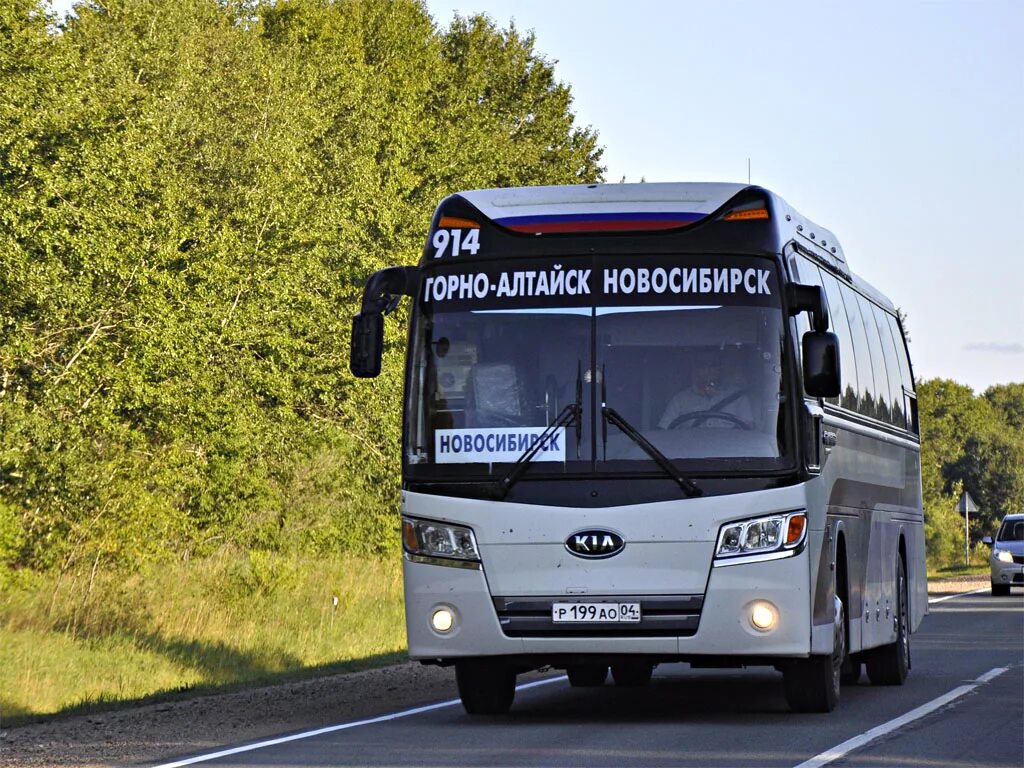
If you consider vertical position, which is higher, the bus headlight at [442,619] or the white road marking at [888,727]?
the bus headlight at [442,619]

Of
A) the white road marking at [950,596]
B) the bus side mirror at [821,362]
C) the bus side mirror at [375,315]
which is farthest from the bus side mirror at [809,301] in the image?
the white road marking at [950,596]

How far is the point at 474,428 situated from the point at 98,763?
10.4ft

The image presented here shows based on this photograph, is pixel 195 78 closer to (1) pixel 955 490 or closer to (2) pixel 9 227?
(2) pixel 9 227

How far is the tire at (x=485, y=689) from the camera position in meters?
13.0

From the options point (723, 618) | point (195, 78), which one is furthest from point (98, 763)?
point (195, 78)

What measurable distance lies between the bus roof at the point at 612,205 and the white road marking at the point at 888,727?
3320mm

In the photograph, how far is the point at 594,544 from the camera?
1152 centimetres

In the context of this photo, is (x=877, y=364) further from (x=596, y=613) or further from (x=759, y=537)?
(x=596, y=613)

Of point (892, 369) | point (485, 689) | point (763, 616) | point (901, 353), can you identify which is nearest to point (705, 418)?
point (763, 616)

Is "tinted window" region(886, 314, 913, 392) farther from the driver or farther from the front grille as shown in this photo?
the front grille

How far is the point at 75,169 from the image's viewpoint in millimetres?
23188

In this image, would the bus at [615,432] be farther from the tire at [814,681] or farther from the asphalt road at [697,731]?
the asphalt road at [697,731]

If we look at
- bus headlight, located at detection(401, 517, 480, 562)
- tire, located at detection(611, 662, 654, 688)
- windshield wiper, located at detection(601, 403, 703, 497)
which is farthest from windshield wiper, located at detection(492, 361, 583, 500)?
tire, located at detection(611, 662, 654, 688)

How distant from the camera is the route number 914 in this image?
12273mm
